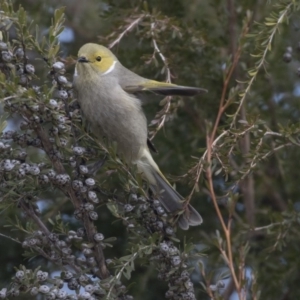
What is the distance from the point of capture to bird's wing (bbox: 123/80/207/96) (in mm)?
2451

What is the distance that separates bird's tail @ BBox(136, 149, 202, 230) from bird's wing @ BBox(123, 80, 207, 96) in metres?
0.30

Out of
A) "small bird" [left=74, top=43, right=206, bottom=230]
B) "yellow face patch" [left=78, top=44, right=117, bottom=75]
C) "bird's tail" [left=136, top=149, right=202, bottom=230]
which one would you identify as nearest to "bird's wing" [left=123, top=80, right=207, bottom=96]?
"small bird" [left=74, top=43, right=206, bottom=230]

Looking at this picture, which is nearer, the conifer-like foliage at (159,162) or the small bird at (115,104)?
the conifer-like foliage at (159,162)

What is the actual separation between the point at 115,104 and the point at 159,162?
0.56 metres

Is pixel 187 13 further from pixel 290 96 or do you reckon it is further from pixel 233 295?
pixel 233 295

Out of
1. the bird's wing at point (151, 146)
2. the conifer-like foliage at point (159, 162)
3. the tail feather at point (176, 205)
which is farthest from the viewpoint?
the bird's wing at point (151, 146)

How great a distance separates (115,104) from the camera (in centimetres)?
306

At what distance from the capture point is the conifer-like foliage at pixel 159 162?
2.04 m

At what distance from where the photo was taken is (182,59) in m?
3.29

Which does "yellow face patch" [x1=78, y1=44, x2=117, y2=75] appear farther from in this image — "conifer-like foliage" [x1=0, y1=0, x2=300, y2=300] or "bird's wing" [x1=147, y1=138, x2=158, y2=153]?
"bird's wing" [x1=147, y1=138, x2=158, y2=153]

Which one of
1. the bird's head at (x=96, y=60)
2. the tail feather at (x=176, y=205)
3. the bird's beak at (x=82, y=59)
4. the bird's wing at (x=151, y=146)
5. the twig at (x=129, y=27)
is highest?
the twig at (x=129, y=27)

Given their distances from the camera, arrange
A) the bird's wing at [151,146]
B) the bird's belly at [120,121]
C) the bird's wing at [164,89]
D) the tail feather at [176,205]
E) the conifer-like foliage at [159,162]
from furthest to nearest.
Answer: the bird's wing at [151,146]
the bird's belly at [120,121]
the tail feather at [176,205]
the bird's wing at [164,89]
the conifer-like foliage at [159,162]

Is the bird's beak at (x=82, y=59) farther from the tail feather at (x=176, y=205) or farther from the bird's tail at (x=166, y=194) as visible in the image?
the tail feather at (x=176, y=205)

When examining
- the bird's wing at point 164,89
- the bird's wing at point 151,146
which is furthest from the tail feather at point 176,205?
the bird's wing at point 164,89
